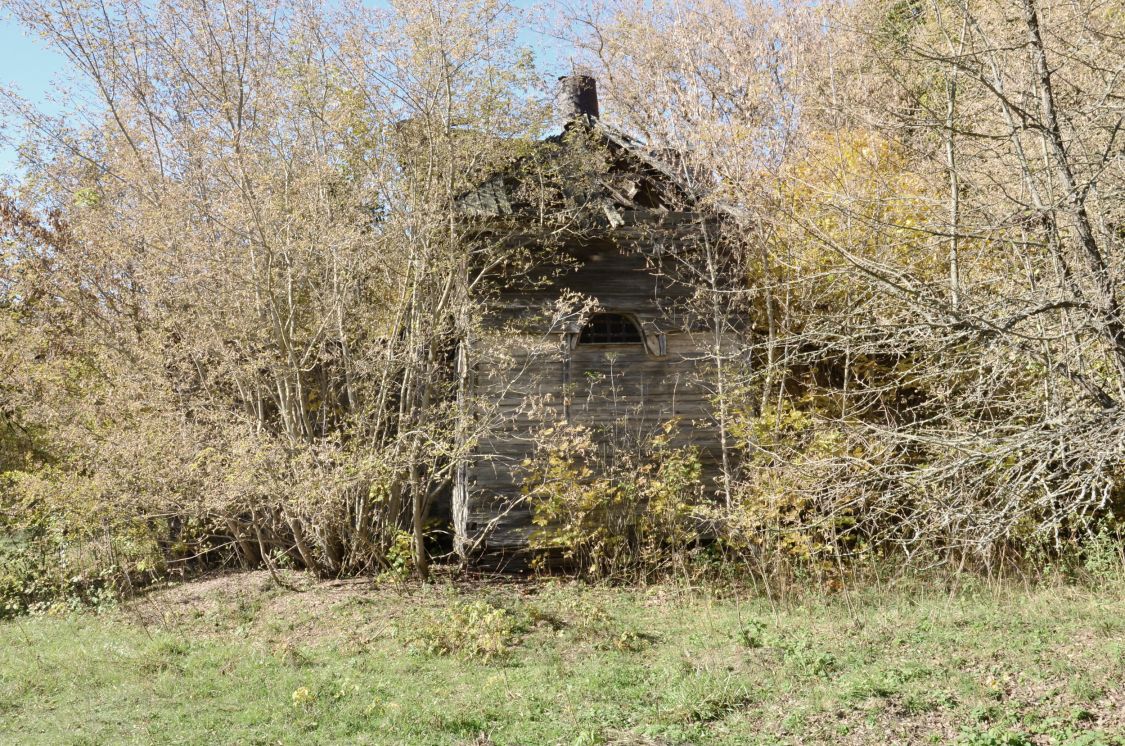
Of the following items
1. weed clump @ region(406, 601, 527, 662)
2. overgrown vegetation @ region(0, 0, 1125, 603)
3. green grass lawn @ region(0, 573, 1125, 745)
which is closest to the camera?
green grass lawn @ region(0, 573, 1125, 745)

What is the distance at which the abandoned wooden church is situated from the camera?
11625 millimetres

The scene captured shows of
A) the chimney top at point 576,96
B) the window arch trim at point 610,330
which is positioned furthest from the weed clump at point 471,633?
the chimney top at point 576,96

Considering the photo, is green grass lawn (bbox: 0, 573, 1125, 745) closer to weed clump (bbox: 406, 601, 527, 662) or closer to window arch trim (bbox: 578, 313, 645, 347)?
weed clump (bbox: 406, 601, 527, 662)

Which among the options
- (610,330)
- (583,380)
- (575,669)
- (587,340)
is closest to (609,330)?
(610,330)

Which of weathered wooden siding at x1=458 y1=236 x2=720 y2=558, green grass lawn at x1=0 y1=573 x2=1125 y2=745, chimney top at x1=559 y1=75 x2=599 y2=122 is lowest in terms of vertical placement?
green grass lawn at x1=0 y1=573 x2=1125 y2=745

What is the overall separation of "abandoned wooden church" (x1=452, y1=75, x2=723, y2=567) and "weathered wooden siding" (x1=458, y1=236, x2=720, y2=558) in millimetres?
16

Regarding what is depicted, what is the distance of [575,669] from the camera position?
7852 mm

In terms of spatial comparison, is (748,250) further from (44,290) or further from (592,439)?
(44,290)

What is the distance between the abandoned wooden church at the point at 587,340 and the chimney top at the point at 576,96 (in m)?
1.75

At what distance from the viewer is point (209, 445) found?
34.6ft

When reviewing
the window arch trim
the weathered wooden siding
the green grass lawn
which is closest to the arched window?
the window arch trim

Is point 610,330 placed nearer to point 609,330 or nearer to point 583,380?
point 609,330

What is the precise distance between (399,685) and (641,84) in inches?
476

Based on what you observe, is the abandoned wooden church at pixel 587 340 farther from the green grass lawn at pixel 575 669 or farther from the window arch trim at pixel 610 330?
the green grass lawn at pixel 575 669
